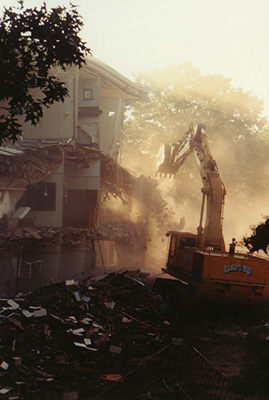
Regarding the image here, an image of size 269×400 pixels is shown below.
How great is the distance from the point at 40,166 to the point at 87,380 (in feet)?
47.8

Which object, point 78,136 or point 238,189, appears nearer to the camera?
point 78,136

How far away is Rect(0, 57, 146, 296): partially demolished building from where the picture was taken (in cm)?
2386

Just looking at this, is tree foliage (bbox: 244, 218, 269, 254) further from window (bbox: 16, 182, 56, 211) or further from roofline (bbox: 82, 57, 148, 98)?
roofline (bbox: 82, 57, 148, 98)

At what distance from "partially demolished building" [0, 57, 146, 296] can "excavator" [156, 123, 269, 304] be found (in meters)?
7.85

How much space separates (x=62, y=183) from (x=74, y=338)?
557 inches

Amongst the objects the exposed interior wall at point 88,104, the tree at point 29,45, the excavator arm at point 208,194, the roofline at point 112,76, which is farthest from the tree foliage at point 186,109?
the tree at point 29,45

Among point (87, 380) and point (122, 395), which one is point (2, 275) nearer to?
point (87, 380)

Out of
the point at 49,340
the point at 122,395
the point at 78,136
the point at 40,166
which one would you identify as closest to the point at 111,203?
the point at 78,136

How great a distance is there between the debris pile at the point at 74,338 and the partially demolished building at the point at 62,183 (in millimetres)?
6740

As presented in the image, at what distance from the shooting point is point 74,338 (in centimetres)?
1409

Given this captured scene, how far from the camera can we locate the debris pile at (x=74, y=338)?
39.9ft

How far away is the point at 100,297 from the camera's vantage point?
57.1 feet

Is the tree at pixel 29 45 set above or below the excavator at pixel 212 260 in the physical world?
above

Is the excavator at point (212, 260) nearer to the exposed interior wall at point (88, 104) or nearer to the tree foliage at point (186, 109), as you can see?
the exposed interior wall at point (88, 104)
